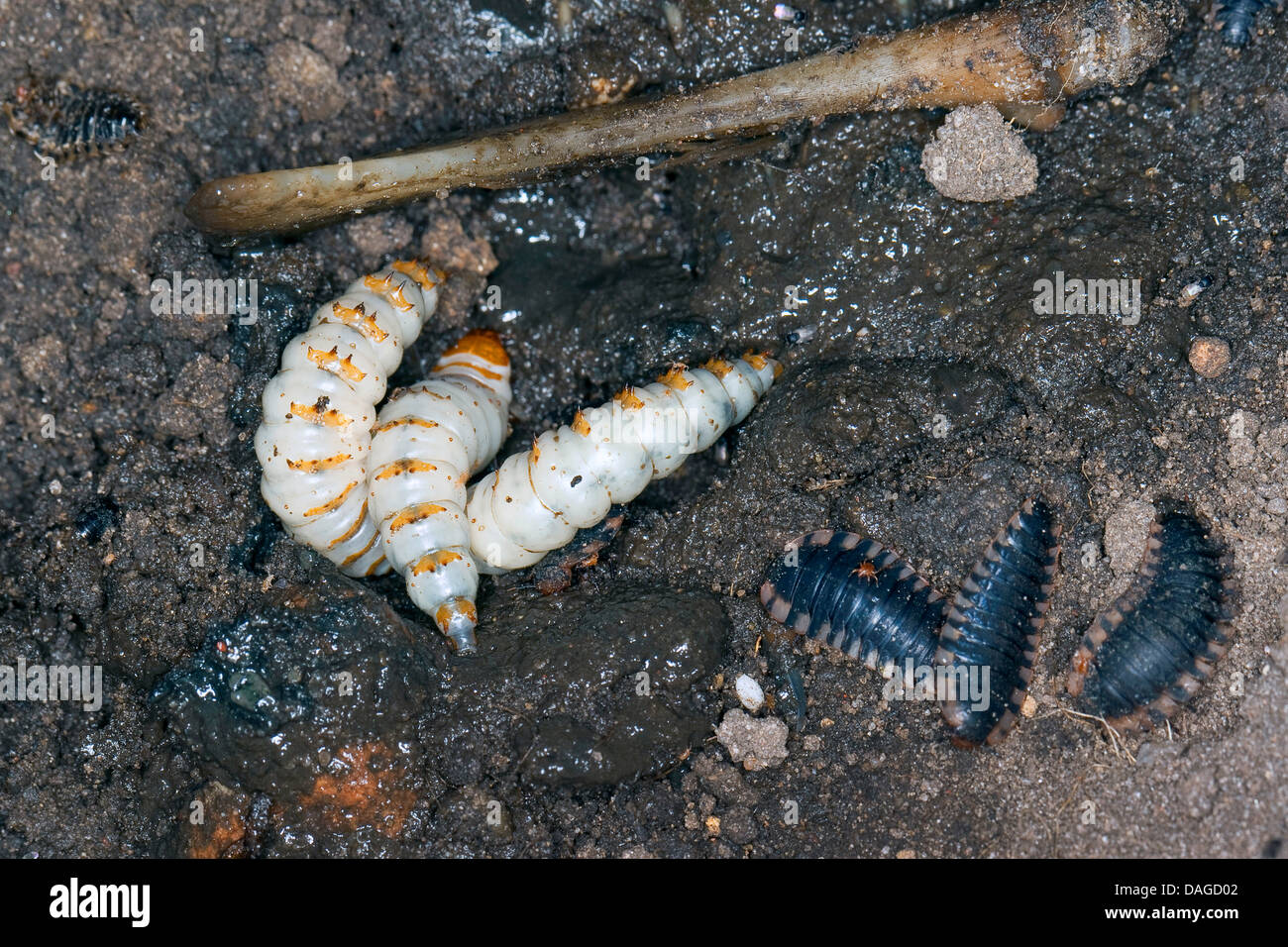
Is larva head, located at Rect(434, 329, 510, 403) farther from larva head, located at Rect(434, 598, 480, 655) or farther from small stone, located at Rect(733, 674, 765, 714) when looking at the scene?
small stone, located at Rect(733, 674, 765, 714)

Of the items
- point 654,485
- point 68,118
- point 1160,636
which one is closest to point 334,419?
point 654,485

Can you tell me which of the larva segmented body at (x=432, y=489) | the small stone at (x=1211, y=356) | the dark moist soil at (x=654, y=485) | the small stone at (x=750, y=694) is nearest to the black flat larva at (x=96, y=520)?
the dark moist soil at (x=654, y=485)

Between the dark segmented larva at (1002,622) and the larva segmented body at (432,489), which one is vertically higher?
the larva segmented body at (432,489)

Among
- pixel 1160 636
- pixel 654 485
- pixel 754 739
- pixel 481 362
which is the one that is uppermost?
pixel 481 362

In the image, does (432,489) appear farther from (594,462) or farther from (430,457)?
(594,462)

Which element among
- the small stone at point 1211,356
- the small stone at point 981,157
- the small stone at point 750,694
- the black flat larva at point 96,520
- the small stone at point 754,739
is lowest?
the small stone at point 754,739

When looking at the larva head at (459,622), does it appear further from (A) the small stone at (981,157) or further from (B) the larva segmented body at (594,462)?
(A) the small stone at (981,157)

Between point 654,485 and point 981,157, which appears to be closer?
point 981,157

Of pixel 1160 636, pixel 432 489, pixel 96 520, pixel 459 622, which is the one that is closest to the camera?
pixel 1160 636
